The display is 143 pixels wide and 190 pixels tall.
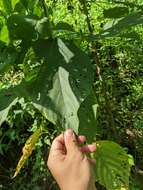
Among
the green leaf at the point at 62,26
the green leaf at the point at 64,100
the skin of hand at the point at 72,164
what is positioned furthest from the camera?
the green leaf at the point at 62,26

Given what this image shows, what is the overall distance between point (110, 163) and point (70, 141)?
0.48 meters

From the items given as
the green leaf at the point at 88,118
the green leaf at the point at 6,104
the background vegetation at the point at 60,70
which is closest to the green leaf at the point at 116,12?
the background vegetation at the point at 60,70

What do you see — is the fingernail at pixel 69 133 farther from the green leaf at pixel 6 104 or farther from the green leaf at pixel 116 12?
the green leaf at pixel 116 12

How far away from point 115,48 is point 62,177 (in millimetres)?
1849

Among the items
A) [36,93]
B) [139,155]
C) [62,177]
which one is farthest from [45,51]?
[139,155]

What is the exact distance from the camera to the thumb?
1.40m

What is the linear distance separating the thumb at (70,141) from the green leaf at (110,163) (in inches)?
15.7

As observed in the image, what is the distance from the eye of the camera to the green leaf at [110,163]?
1836 millimetres

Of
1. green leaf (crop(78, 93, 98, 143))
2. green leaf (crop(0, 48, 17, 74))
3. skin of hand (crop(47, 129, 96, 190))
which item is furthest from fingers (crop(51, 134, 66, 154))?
green leaf (crop(0, 48, 17, 74))

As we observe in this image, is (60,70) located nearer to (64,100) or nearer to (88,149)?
(64,100)

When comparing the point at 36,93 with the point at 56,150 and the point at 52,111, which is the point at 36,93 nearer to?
the point at 52,111

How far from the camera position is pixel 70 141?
4.65 feet

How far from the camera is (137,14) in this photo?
1643 millimetres

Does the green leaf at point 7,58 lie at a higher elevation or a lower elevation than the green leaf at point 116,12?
lower
